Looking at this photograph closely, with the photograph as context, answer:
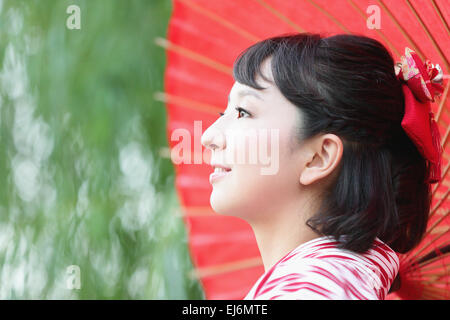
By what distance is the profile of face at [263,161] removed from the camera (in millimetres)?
912

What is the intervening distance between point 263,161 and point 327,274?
210mm

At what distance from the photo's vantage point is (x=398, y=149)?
3.23ft

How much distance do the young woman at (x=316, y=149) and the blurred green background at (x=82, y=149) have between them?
85 cm

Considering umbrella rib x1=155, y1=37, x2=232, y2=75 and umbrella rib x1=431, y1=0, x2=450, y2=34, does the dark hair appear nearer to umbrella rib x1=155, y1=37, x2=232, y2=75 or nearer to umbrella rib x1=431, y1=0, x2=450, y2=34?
umbrella rib x1=431, y1=0, x2=450, y2=34

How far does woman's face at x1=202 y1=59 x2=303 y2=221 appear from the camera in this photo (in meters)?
0.91

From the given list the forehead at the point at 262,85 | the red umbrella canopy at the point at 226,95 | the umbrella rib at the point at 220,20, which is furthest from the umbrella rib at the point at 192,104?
the forehead at the point at 262,85

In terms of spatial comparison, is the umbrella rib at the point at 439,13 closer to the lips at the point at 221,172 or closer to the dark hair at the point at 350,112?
the dark hair at the point at 350,112

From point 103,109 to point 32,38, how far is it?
33 centimetres

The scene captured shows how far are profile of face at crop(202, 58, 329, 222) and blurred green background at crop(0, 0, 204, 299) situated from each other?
0.85m

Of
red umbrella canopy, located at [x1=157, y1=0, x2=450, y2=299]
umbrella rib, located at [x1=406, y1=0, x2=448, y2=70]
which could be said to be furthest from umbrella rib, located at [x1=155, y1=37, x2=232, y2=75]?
umbrella rib, located at [x1=406, y1=0, x2=448, y2=70]

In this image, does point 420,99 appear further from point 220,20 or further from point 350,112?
point 220,20

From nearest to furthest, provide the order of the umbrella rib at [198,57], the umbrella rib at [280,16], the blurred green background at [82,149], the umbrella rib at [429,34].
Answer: the umbrella rib at [429,34] → the umbrella rib at [280,16] → the umbrella rib at [198,57] → the blurred green background at [82,149]
